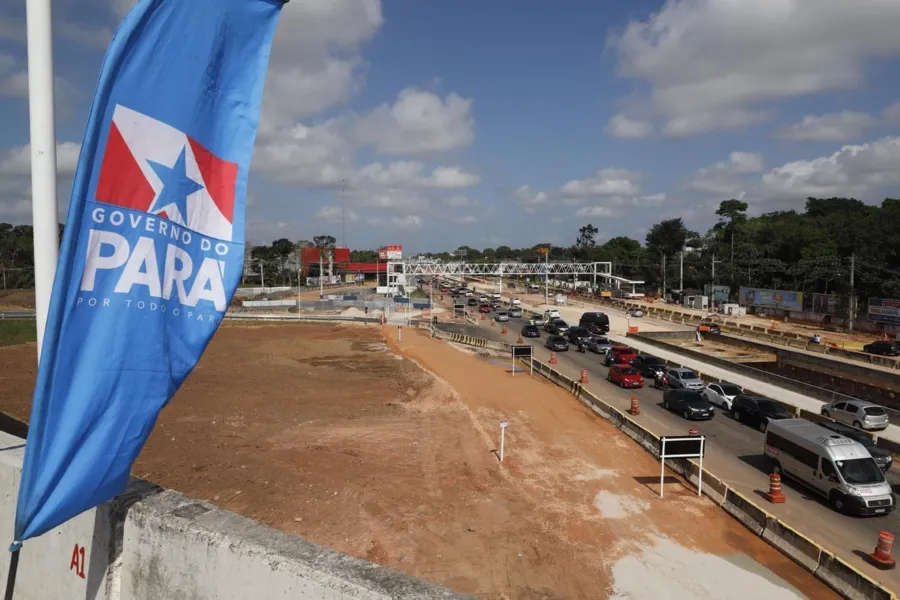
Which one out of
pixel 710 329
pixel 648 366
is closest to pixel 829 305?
pixel 710 329

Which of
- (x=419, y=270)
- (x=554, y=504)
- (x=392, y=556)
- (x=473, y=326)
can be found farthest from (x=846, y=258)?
(x=392, y=556)

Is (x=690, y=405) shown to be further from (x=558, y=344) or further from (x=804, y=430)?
(x=558, y=344)

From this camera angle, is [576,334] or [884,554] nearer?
[884,554]

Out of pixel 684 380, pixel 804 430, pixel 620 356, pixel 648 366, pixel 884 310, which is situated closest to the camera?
pixel 804 430

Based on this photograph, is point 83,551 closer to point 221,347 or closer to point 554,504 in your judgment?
point 554,504

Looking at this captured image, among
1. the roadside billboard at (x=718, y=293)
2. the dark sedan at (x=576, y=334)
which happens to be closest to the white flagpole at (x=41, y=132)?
the dark sedan at (x=576, y=334)

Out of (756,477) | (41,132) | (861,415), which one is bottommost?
(756,477)

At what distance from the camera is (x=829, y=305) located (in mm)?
63188

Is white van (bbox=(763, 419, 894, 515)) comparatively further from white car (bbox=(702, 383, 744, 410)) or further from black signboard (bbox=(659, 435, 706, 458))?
white car (bbox=(702, 383, 744, 410))

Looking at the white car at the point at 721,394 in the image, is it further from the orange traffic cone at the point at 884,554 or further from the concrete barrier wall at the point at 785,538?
the orange traffic cone at the point at 884,554

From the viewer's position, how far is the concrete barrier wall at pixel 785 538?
456 inches

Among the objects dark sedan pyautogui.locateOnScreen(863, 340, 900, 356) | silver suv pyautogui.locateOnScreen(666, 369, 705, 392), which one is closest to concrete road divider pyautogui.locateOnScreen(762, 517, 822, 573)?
silver suv pyautogui.locateOnScreen(666, 369, 705, 392)

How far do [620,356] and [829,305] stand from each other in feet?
131

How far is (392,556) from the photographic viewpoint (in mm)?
12836
